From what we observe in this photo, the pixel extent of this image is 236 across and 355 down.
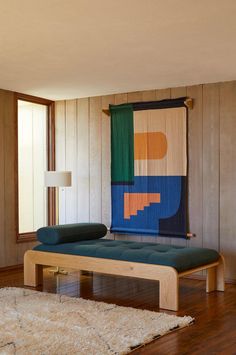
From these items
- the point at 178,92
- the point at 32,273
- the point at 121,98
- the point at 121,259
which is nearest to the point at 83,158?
the point at 121,98

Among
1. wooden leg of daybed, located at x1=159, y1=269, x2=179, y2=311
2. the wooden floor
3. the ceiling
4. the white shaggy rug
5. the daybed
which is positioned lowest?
the wooden floor

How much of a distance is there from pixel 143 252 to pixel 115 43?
1921 mm

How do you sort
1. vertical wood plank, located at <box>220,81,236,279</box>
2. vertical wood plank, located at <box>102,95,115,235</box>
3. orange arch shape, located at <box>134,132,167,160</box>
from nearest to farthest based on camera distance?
vertical wood plank, located at <box>220,81,236,279</box> → orange arch shape, located at <box>134,132,167,160</box> → vertical wood plank, located at <box>102,95,115,235</box>

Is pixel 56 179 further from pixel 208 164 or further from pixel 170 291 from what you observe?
pixel 170 291

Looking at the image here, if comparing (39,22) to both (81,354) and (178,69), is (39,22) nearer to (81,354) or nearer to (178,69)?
(178,69)

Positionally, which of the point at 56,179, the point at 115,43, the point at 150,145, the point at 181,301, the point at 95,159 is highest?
the point at 115,43

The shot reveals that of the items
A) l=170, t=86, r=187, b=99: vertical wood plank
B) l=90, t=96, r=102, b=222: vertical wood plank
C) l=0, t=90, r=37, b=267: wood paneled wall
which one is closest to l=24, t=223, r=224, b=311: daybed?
l=90, t=96, r=102, b=222: vertical wood plank

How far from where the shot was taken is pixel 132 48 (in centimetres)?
447

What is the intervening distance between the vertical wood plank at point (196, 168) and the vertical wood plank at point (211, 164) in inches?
2.1

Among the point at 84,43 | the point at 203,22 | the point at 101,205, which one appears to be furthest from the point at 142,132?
the point at 203,22

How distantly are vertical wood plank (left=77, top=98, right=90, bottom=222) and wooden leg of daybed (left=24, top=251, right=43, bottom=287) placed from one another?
1.53 m

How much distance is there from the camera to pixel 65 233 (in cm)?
554

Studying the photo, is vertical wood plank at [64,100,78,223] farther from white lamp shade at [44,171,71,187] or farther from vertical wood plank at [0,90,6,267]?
vertical wood plank at [0,90,6,267]

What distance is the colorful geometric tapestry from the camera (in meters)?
Result: 6.14
